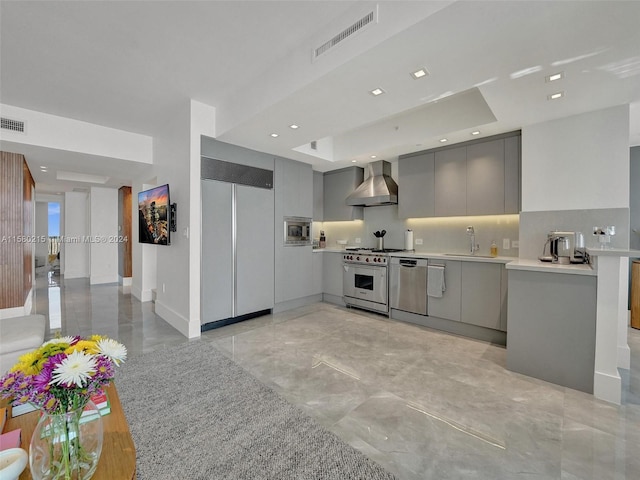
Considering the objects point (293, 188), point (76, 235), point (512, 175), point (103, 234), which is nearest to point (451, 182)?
point (512, 175)

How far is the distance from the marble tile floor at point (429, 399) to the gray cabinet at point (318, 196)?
2.31 m

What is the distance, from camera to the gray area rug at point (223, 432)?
1561 mm

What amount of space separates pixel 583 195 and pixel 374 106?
2.31 m

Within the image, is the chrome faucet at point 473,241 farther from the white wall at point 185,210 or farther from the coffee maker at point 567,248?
the white wall at point 185,210

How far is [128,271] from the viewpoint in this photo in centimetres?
694

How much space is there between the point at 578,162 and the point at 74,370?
4141 millimetres

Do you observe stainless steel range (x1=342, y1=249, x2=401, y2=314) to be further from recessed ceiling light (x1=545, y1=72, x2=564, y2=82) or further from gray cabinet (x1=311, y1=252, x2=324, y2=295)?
recessed ceiling light (x1=545, y1=72, x2=564, y2=82)

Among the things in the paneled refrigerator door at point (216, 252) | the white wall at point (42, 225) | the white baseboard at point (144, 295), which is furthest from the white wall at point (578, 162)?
the white wall at point (42, 225)

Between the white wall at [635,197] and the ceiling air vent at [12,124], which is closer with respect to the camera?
the ceiling air vent at [12,124]

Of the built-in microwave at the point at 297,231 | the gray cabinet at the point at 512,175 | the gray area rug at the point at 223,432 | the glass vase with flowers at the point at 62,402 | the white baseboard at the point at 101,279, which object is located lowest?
the gray area rug at the point at 223,432

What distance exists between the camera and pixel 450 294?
147 inches

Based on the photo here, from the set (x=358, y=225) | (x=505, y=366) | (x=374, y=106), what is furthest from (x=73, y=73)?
(x=505, y=366)

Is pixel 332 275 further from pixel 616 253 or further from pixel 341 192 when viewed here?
pixel 616 253

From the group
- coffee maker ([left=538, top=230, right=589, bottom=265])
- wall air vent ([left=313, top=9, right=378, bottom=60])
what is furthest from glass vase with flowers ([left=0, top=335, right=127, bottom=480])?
coffee maker ([left=538, top=230, right=589, bottom=265])
